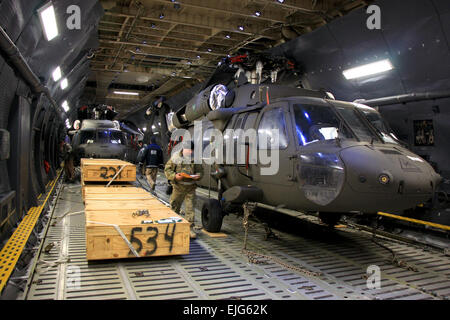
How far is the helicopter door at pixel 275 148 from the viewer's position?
18.3 ft

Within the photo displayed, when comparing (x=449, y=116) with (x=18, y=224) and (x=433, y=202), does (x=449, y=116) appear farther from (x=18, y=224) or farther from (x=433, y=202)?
(x=18, y=224)

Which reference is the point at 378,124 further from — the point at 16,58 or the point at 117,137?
the point at 117,137

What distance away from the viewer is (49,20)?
212 inches

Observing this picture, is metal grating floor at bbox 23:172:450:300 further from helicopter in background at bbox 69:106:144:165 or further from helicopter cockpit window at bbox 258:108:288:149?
helicopter in background at bbox 69:106:144:165

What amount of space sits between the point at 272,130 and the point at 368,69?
4.01 meters

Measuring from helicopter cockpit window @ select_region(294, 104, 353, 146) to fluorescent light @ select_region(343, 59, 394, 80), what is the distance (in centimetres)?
323

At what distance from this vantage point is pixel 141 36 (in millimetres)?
12641

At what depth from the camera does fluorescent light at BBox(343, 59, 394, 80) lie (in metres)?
8.10

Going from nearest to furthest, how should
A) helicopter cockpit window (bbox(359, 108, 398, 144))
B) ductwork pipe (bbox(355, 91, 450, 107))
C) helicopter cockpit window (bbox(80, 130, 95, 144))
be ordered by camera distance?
helicopter cockpit window (bbox(359, 108, 398, 144))
ductwork pipe (bbox(355, 91, 450, 107))
helicopter cockpit window (bbox(80, 130, 95, 144))

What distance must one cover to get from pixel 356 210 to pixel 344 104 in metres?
2.08

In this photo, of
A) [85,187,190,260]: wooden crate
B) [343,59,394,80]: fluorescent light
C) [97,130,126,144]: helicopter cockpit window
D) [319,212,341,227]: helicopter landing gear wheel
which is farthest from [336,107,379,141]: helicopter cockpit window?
[97,130,126,144]: helicopter cockpit window

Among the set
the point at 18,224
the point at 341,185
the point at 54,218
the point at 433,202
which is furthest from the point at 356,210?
the point at 54,218

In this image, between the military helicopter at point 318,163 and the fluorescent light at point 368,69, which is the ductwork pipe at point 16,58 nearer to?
the military helicopter at point 318,163

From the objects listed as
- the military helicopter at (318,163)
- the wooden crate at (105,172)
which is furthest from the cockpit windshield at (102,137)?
the military helicopter at (318,163)
